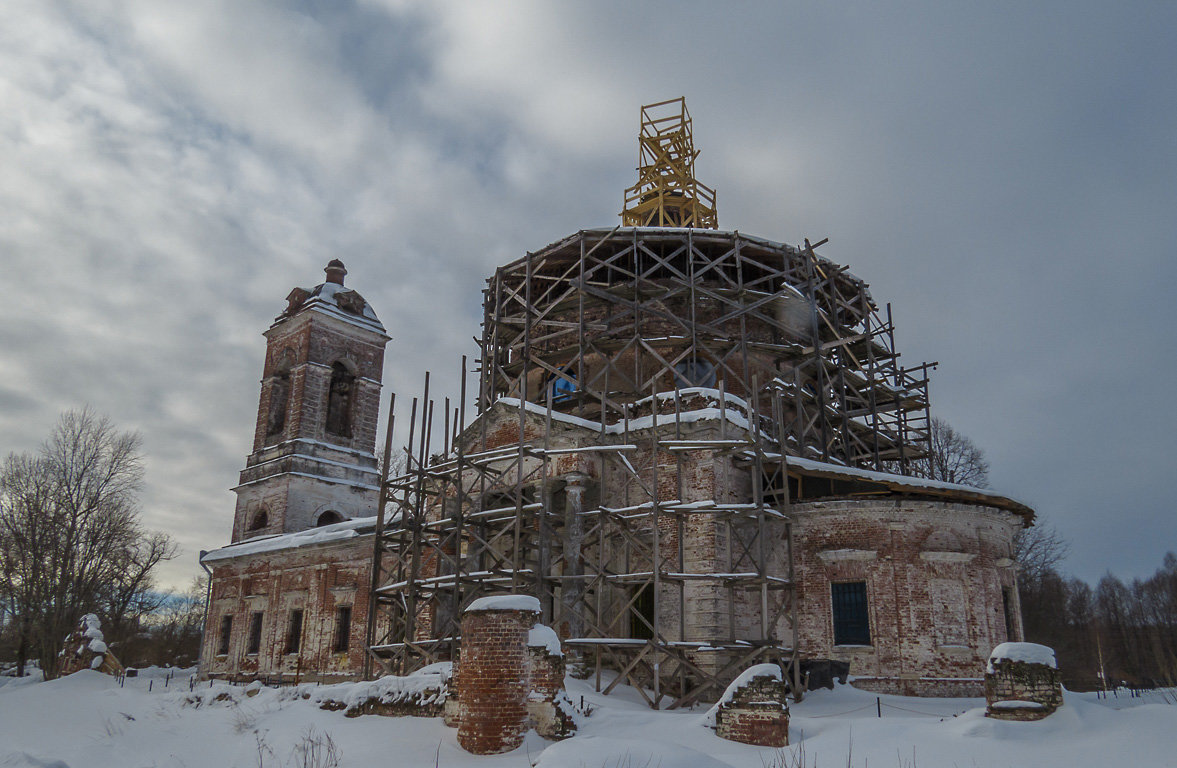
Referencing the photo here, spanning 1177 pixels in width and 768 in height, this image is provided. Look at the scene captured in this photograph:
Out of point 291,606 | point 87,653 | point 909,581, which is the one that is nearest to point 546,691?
point 909,581

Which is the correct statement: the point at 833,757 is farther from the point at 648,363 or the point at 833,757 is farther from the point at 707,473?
the point at 648,363

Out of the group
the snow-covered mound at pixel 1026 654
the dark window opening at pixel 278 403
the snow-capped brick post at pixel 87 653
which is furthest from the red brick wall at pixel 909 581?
the dark window opening at pixel 278 403

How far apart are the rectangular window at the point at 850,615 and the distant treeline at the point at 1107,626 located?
15918mm

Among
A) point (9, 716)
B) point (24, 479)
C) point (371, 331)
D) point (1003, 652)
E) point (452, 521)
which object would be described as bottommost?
point (9, 716)

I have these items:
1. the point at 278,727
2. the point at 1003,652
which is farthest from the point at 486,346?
the point at 1003,652

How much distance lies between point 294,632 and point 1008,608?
19804 mm

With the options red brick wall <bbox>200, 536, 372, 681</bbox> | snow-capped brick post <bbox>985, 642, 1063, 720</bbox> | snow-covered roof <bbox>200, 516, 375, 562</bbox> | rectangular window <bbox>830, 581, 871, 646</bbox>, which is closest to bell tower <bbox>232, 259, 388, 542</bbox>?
snow-covered roof <bbox>200, 516, 375, 562</bbox>

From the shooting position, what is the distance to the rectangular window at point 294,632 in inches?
1011

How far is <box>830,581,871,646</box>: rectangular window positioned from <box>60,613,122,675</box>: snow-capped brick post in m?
19.3

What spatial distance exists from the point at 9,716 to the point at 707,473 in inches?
503

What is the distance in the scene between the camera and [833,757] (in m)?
9.53

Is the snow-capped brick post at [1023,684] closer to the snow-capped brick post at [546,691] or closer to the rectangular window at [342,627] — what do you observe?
the snow-capped brick post at [546,691]

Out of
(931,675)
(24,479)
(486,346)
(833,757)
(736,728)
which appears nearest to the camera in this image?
(833,757)

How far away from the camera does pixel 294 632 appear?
25.9 meters
